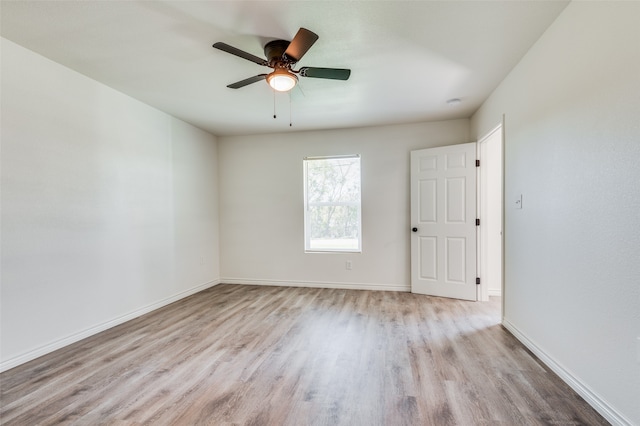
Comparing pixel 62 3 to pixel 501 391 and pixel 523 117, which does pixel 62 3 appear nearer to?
pixel 523 117

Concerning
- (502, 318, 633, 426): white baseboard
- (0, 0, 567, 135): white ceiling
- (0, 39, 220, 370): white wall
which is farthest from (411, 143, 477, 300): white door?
(0, 39, 220, 370): white wall

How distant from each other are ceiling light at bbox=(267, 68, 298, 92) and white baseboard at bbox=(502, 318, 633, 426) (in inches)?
108

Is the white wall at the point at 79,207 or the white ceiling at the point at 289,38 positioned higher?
the white ceiling at the point at 289,38

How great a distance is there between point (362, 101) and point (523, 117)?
1.58m

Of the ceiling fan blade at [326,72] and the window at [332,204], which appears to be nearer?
the ceiling fan blade at [326,72]

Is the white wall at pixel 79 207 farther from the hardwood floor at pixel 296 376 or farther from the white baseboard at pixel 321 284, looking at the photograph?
the white baseboard at pixel 321 284

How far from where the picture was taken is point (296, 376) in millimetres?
2008

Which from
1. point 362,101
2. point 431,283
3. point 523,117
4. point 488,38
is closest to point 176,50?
point 362,101

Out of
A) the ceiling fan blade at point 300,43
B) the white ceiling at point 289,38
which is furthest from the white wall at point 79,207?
the ceiling fan blade at point 300,43

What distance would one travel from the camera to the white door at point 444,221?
3.71m

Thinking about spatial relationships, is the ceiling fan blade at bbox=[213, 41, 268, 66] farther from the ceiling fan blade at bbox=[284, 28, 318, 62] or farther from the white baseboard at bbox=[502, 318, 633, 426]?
the white baseboard at bbox=[502, 318, 633, 426]

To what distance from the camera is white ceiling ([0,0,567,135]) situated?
71.7 inches

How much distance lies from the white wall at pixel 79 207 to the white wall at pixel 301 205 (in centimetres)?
95

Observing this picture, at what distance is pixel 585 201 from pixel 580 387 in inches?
43.9
